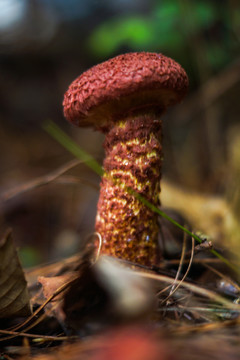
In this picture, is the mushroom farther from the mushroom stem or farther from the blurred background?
the blurred background

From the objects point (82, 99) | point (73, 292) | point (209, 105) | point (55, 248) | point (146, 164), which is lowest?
point (55, 248)

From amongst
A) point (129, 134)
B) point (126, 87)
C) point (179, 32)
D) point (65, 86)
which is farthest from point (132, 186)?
point (65, 86)

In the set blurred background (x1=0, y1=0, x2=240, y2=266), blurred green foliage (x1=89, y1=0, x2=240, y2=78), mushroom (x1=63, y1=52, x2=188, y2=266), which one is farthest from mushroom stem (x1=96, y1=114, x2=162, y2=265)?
blurred green foliage (x1=89, y1=0, x2=240, y2=78)

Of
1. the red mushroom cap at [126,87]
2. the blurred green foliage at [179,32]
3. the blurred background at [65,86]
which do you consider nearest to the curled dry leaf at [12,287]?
the red mushroom cap at [126,87]

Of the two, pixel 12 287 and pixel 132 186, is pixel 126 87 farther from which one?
pixel 12 287

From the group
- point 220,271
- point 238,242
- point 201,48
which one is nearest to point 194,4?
point 201,48

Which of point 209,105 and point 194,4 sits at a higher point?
point 194,4

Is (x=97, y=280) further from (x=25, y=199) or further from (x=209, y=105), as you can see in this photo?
(x=209, y=105)
